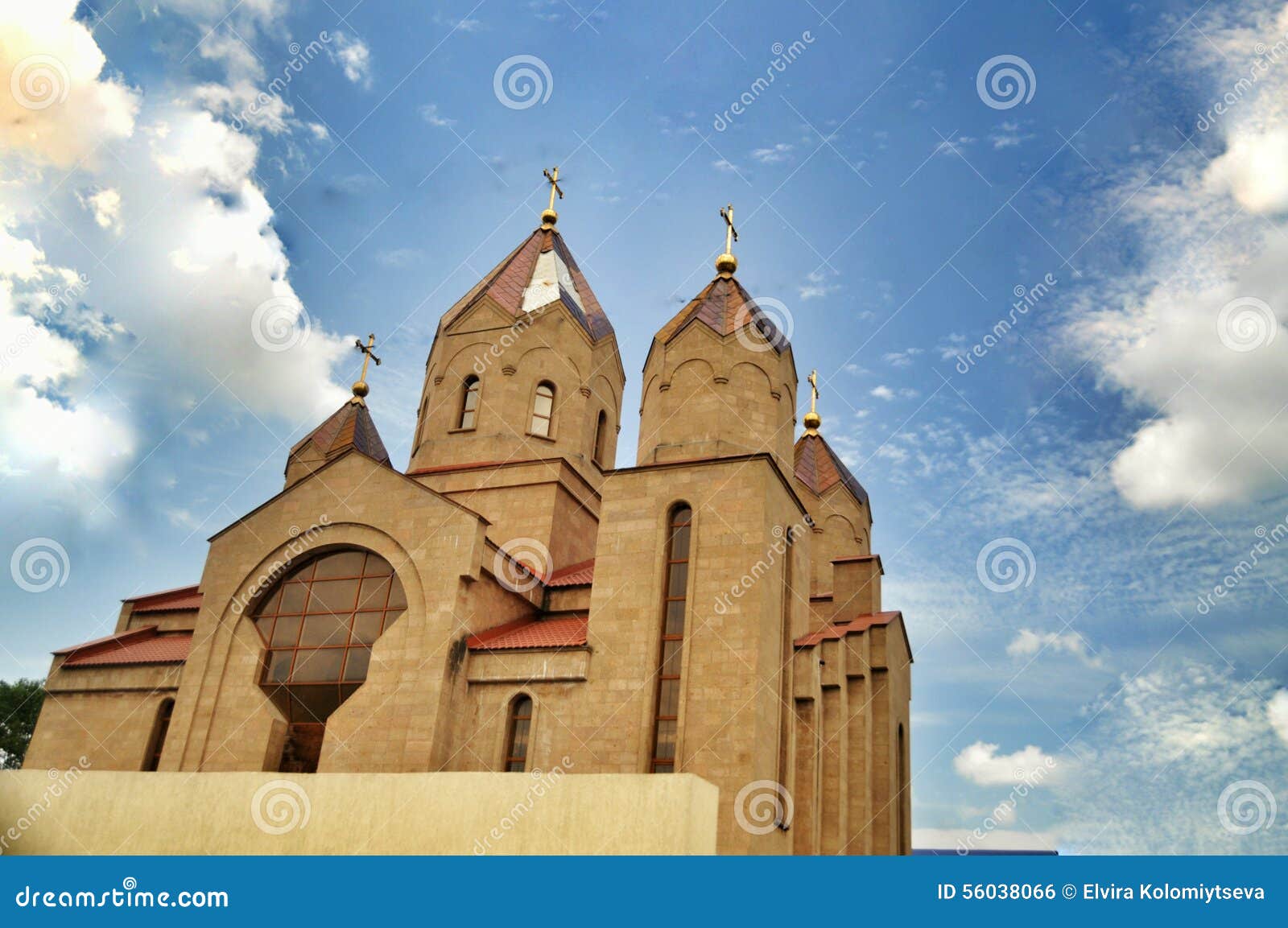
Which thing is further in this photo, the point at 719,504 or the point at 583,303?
the point at 583,303

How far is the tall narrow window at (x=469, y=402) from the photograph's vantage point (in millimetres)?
23562

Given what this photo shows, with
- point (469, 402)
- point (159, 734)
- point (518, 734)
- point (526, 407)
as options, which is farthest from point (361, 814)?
point (469, 402)

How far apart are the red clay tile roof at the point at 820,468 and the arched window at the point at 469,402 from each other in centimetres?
897

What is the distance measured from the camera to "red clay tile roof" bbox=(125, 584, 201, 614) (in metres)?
22.5

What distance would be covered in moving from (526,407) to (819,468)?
8774 millimetres

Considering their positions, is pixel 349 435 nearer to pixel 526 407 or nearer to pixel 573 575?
pixel 526 407

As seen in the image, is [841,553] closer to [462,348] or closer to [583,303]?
[583,303]

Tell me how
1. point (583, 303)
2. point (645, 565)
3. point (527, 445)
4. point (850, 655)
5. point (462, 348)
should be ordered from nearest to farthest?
point (645, 565) < point (850, 655) < point (527, 445) < point (462, 348) < point (583, 303)

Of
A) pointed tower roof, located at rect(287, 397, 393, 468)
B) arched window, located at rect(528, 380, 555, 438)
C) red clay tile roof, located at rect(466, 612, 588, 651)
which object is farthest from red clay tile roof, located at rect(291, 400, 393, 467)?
red clay tile roof, located at rect(466, 612, 588, 651)

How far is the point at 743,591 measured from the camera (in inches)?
632

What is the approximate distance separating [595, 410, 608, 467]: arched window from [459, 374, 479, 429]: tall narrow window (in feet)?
10.4

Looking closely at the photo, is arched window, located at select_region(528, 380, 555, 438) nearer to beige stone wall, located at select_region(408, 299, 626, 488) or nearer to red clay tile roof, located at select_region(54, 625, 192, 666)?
beige stone wall, located at select_region(408, 299, 626, 488)
